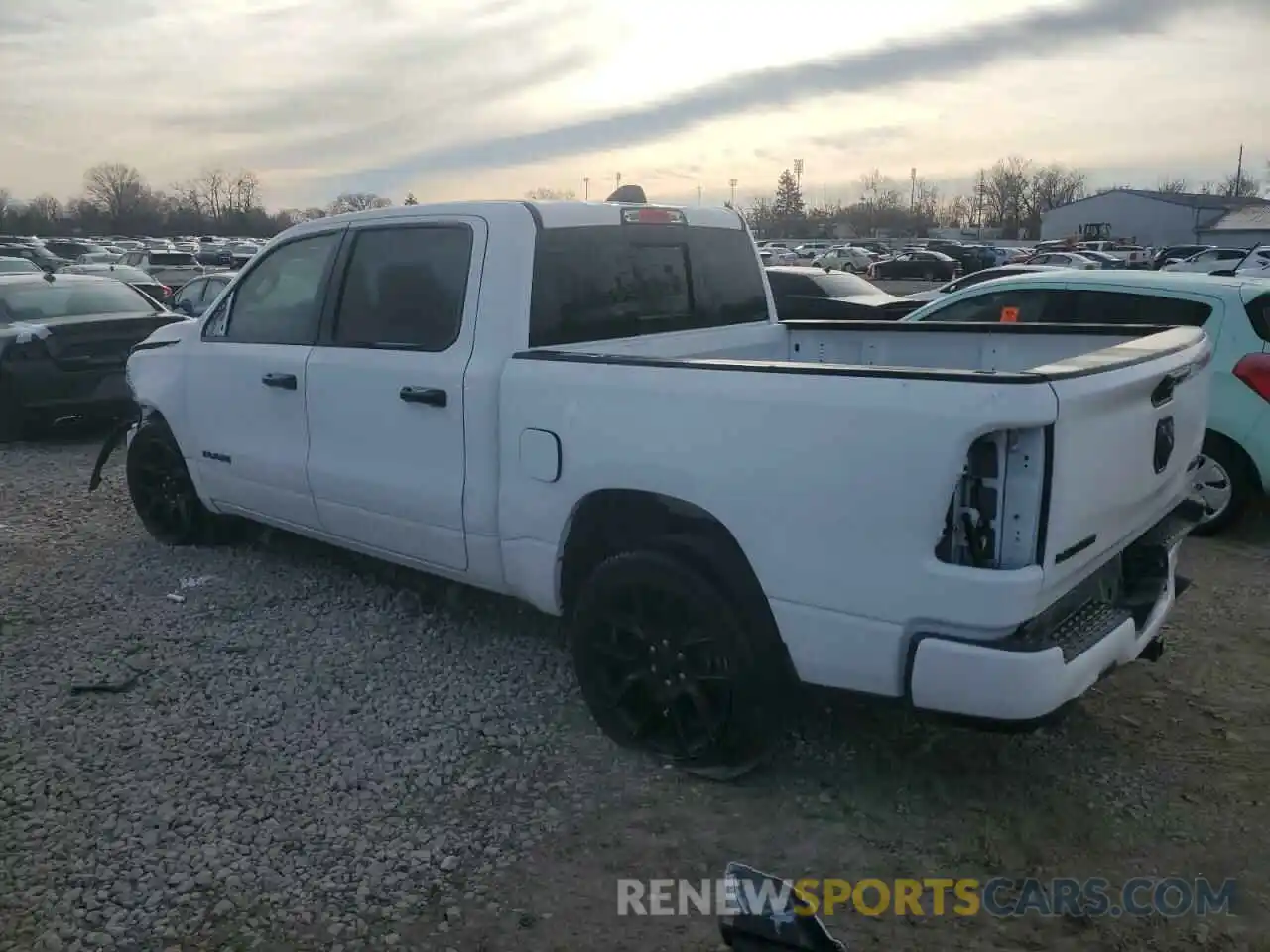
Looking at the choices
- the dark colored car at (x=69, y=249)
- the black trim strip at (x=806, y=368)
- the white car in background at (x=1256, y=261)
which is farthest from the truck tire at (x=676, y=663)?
the dark colored car at (x=69, y=249)

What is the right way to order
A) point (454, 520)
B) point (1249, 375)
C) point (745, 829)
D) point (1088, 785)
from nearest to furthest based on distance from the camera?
point (745, 829)
point (1088, 785)
point (454, 520)
point (1249, 375)

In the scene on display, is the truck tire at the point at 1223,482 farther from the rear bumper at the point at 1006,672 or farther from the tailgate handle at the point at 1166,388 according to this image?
the rear bumper at the point at 1006,672

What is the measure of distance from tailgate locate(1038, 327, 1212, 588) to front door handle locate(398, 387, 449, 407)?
230 cm

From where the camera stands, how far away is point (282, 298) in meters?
5.25

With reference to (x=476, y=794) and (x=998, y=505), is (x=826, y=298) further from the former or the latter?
(x=998, y=505)

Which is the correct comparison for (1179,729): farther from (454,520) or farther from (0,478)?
(0,478)

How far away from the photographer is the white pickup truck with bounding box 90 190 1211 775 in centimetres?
287

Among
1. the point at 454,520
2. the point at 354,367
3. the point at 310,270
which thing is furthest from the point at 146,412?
the point at 454,520

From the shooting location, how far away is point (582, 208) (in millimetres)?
4430

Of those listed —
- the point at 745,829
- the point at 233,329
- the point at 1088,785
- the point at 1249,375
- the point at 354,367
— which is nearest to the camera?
the point at 745,829

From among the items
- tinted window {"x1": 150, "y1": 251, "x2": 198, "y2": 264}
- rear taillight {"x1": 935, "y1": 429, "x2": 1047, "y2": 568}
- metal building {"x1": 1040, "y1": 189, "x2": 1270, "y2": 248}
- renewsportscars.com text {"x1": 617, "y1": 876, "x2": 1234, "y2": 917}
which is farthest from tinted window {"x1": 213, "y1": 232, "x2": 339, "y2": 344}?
metal building {"x1": 1040, "y1": 189, "x2": 1270, "y2": 248}

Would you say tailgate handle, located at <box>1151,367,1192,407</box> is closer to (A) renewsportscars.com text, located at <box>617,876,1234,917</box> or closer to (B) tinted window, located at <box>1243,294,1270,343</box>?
(A) renewsportscars.com text, located at <box>617,876,1234,917</box>

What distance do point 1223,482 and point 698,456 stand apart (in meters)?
4.43

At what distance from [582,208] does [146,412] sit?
11.0ft
